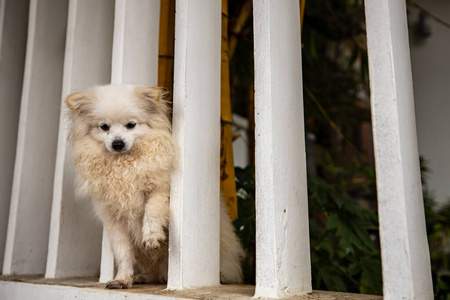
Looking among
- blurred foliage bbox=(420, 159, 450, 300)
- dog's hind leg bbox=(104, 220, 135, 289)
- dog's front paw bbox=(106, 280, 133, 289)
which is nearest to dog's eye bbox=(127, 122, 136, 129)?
dog's hind leg bbox=(104, 220, 135, 289)

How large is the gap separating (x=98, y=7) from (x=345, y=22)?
193 cm

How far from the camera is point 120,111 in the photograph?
1710 millimetres

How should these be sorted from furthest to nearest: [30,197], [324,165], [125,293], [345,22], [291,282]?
1. [324,165]
2. [345,22]
3. [30,197]
4. [125,293]
5. [291,282]

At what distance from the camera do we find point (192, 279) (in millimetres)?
1440

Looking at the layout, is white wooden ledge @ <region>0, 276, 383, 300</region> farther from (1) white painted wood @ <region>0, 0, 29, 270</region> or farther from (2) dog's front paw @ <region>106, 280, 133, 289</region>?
(1) white painted wood @ <region>0, 0, 29, 270</region>

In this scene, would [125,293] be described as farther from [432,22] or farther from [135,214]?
[432,22]

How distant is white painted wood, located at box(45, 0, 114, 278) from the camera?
1.91 meters

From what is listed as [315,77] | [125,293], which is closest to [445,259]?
[315,77]

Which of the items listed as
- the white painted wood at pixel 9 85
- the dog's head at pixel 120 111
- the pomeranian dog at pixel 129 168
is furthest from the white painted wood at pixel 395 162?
the white painted wood at pixel 9 85

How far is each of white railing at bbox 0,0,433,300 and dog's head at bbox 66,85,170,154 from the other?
0.35 feet

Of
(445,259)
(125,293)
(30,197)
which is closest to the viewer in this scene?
(125,293)

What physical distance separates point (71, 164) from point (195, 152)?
0.74 m

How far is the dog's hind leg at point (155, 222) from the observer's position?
1.53 metres

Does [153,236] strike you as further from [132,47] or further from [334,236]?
[334,236]
